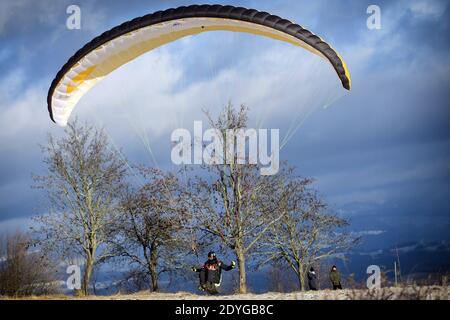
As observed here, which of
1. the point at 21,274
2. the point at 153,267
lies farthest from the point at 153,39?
the point at 21,274

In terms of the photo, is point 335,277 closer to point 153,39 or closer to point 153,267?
point 153,39

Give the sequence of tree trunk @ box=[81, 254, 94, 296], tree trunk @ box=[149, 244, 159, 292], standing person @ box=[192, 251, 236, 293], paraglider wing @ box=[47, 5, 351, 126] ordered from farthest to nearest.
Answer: tree trunk @ box=[149, 244, 159, 292]
tree trunk @ box=[81, 254, 94, 296]
standing person @ box=[192, 251, 236, 293]
paraglider wing @ box=[47, 5, 351, 126]

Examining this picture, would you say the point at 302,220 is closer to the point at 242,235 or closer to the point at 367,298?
the point at 242,235

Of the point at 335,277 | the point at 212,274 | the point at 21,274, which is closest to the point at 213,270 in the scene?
the point at 212,274

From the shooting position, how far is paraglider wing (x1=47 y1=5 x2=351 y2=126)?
10.8m

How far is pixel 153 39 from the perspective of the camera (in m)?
12.5

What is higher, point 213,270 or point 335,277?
point 213,270

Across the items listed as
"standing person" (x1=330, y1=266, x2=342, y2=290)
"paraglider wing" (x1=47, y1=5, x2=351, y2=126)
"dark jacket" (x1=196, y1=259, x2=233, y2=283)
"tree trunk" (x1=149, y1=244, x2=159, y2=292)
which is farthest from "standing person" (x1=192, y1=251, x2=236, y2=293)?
"tree trunk" (x1=149, y1=244, x2=159, y2=292)

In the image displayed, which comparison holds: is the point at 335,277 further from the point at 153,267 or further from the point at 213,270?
the point at 153,267

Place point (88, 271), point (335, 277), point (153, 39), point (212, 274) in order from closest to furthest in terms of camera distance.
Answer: point (153, 39)
point (212, 274)
point (335, 277)
point (88, 271)

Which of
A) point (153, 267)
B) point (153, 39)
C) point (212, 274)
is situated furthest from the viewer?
point (153, 267)

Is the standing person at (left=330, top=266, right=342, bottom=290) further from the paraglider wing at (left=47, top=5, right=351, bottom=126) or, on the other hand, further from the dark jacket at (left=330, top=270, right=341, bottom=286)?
the paraglider wing at (left=47, top=5, right=351, bottom=126)

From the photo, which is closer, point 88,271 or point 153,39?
point 153,39

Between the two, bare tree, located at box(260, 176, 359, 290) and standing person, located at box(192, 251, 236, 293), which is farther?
bare tree, located at box(260, 176, 359, 290)
